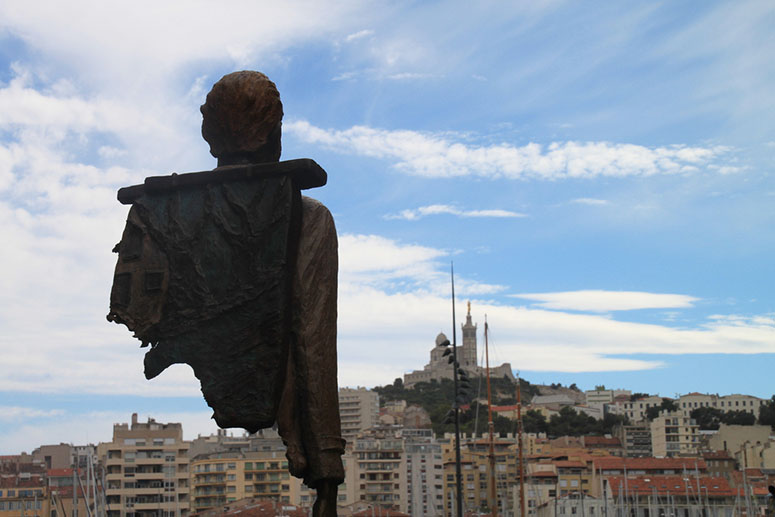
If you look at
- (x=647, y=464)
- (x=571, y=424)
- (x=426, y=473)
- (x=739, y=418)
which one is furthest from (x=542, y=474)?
(x=571, y=424)

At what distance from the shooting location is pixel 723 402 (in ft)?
490

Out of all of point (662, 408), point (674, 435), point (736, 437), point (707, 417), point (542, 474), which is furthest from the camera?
point (662, 408)

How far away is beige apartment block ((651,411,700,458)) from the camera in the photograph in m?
111

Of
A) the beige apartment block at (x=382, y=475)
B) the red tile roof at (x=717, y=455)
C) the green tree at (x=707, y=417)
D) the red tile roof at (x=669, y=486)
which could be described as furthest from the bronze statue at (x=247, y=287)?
the green tree at (x=707, y=417)

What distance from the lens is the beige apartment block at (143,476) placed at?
204 ft

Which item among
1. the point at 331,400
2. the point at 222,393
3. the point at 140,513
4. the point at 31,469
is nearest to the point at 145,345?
the point at 222,393

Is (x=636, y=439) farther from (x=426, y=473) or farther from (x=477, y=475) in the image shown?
(x=426, y=473)

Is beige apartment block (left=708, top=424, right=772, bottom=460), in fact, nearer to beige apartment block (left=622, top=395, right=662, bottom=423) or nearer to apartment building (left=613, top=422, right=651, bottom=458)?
apartment building (left=613, top=422, right=651, bottom=458)

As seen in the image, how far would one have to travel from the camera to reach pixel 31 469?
7081 cm

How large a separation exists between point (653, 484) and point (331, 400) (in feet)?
239

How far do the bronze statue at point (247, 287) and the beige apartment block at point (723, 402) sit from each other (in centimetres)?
14823

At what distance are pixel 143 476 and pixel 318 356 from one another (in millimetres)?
62054

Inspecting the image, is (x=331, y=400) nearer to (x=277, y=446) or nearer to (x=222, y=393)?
(x=222, y=393)

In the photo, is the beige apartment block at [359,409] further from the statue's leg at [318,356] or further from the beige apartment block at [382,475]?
the statue's leg at [318,356]
